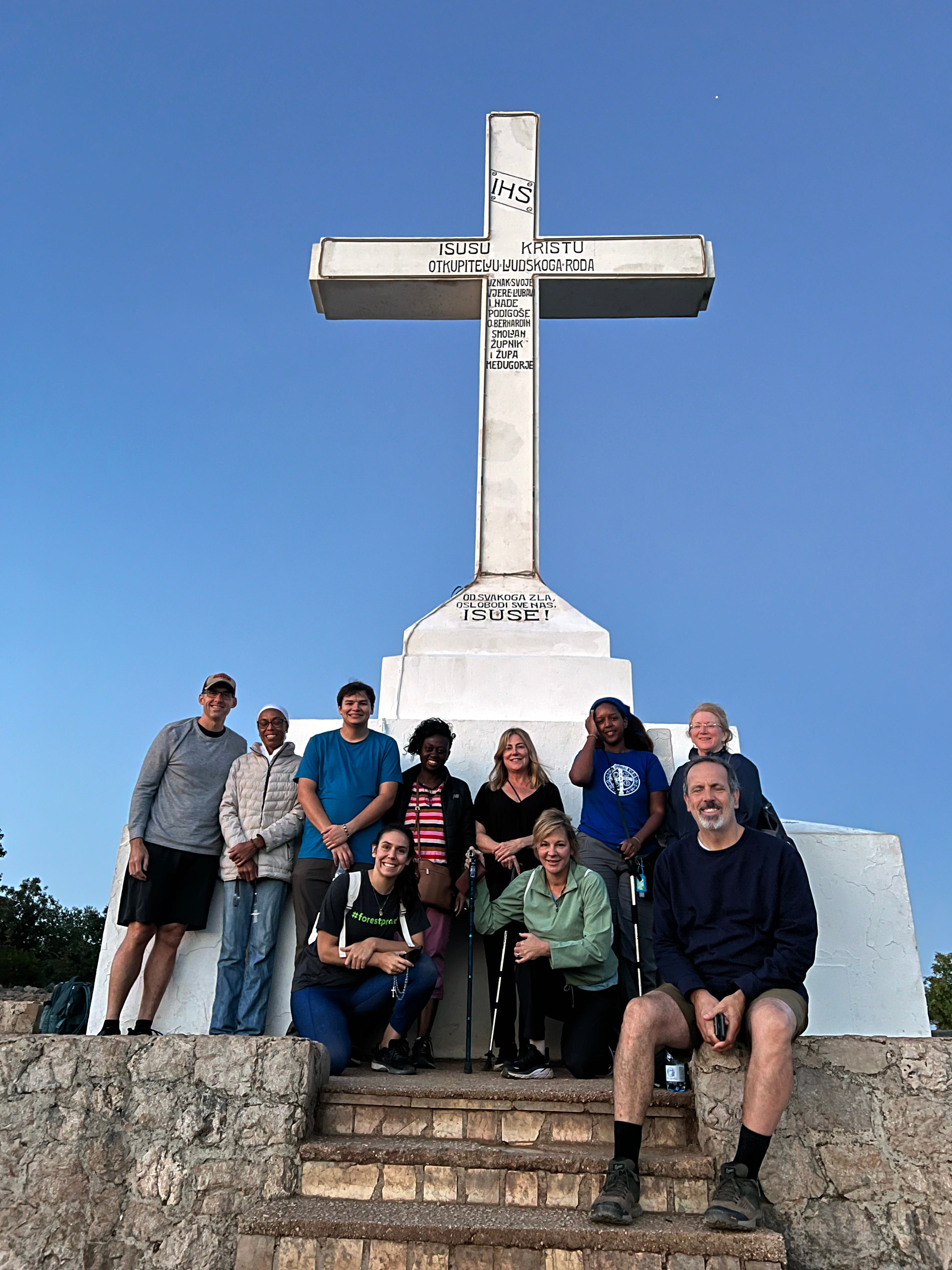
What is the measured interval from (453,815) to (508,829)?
0.27 meters

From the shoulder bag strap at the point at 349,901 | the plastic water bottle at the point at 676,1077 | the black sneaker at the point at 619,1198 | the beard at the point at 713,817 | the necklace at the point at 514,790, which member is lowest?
the black sneaker at the point at 619,1198

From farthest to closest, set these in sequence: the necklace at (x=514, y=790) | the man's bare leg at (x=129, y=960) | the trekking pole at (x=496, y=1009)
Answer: the necklace at (x=514, y=790), the man's bare leg at (x=129, y=960), the trekking pole at (x=496, y=1009)

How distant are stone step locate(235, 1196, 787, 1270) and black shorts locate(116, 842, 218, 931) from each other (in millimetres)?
1801

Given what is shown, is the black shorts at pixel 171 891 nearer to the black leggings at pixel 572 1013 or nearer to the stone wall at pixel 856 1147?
the black leggings at pixel 572 1013

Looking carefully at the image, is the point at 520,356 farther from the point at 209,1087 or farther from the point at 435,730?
the point at 209,1087

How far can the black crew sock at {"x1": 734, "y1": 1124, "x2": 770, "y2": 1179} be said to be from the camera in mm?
2818

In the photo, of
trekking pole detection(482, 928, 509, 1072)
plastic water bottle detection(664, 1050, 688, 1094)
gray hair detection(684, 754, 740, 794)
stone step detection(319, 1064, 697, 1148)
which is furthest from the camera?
trekking pole detection(482, 928, 509, 1072)

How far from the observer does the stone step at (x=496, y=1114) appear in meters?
3.30

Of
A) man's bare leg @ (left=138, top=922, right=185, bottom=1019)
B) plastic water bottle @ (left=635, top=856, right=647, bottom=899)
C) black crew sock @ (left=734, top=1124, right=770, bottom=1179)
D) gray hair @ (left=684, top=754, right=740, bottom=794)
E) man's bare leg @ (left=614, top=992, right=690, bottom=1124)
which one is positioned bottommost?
black crew sock @ (left=734, top=1124, right=770, bottom=1179)

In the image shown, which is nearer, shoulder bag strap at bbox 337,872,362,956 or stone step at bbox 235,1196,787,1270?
stone step at bbox 235,1196,787,1270

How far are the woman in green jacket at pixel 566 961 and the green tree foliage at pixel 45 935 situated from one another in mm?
18595

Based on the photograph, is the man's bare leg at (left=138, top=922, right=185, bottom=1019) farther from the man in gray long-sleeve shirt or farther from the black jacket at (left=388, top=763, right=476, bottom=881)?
the black jacket at (left=388, top=763, right=476, bottom=881)

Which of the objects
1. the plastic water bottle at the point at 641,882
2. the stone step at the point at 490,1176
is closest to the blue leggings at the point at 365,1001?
the stone step at the point at 490,1176

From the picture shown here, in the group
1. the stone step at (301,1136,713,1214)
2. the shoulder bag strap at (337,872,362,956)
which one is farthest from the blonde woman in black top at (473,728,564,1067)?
the stone step at (301,1136,713,1214)
